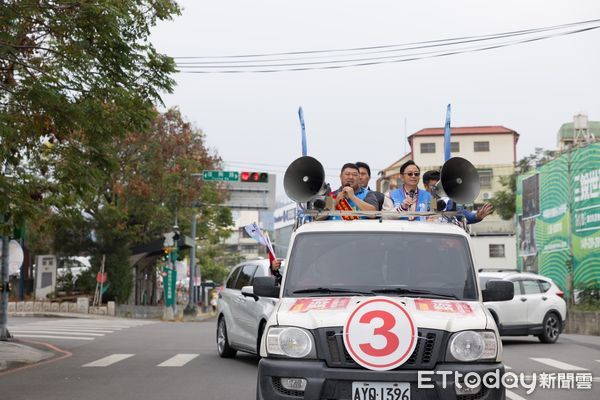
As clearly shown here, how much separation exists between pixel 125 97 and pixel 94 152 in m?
1.61

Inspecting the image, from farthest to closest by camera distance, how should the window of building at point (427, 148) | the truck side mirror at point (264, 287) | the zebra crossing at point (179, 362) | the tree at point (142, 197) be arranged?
the window of building at point (427, 148) → the tree at point (142, 197) → the zebra crossing at point (179, 362) → the truck side mirror at point (264, 287)

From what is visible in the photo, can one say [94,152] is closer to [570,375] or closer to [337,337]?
[570,375]

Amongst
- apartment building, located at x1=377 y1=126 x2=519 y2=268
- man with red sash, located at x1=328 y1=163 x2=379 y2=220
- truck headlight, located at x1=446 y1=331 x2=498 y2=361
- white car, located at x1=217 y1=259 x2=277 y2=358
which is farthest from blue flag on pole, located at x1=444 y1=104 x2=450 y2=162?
apartment building, located at x1=377 y1=126 x2=519 y2=268

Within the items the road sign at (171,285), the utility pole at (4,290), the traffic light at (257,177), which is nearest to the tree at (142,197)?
the road sign at (171,285)

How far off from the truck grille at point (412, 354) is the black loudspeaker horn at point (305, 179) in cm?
239

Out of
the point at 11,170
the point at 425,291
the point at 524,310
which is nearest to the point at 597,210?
the point at 524,310

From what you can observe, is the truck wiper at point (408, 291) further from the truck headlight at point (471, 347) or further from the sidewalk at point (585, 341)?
the sidewalk at point (585, 341)

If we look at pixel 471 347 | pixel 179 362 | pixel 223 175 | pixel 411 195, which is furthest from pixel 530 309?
pixel 223 175

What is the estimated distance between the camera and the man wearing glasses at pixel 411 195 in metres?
9.51

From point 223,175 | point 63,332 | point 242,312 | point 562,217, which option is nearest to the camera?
point 242,312

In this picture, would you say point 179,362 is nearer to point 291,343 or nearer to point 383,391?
point 291,343

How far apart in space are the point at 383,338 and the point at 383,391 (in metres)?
0.38

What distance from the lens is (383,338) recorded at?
6332 millimetres

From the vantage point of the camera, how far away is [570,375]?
1246cm
